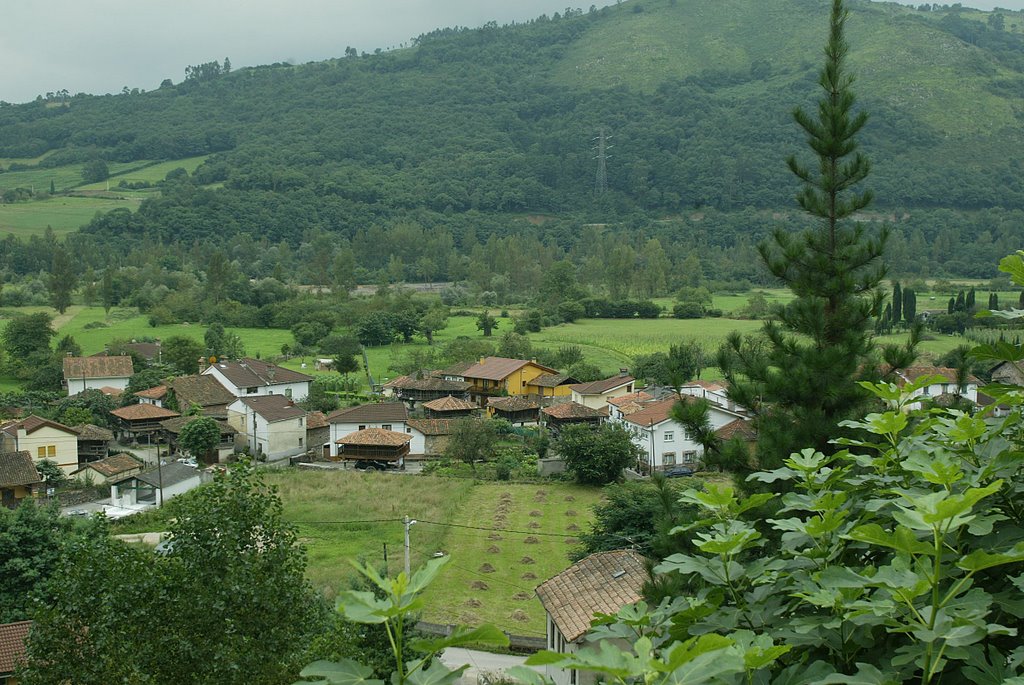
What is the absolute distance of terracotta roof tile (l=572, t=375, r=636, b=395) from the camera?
40.1 metres

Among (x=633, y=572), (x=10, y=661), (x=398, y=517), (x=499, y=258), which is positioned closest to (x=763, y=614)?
(x=633, y=572)

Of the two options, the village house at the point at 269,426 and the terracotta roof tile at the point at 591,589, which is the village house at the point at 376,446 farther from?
the terracotta roof tile at the point at 591,589

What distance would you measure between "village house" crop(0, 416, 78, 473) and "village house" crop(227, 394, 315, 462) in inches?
236

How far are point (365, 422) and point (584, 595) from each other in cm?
2272

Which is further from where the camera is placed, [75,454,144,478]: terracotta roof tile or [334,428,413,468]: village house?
[334,428,413,468]: village house

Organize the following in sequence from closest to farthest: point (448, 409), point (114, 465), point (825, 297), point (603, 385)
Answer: point (825, 297)
point (114, 465)
point (448, 409)
point (603, 385)

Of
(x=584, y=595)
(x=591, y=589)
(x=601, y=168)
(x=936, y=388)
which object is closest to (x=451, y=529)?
(x=591, y=589)

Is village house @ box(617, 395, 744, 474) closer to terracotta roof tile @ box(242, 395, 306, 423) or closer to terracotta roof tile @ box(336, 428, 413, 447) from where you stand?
terracotta roof tile @ box(336, 428, 413, 447)

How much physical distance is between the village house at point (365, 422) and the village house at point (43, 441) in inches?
339

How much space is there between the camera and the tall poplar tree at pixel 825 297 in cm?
1089

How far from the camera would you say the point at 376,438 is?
110 ft

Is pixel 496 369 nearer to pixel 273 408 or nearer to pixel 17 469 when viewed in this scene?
pixel 273 408

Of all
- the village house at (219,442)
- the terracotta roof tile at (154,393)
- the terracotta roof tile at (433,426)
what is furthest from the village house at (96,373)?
the terracotta roof tile at (433,426)

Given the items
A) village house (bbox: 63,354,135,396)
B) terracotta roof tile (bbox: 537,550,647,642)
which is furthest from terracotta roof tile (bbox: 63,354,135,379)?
terracotta roof tile (bbox: 537,550,647,642)
